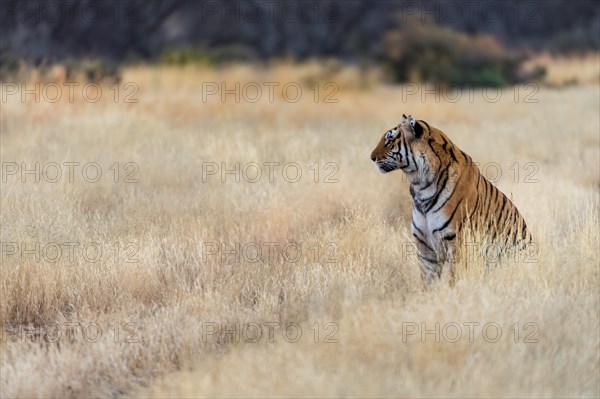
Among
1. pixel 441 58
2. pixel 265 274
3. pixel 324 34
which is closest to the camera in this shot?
pixel 265 274

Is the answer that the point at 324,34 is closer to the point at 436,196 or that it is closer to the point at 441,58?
the point at 441,58

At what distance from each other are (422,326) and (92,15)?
3027 cm

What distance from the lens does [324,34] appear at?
3753cm

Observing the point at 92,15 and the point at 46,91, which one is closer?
the point at 46,91

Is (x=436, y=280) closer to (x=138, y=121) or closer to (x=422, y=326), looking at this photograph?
(x=422, y=326)

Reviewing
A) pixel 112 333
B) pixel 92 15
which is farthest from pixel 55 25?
pixel 112 333

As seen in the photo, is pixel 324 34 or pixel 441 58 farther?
pixel 324 34

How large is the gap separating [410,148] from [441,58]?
65.3ft

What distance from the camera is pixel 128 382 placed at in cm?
472

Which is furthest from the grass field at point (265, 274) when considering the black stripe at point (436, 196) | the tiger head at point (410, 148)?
the tiger head at point (410, 148)

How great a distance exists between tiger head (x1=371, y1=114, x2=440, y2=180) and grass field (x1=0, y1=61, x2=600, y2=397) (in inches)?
28.6

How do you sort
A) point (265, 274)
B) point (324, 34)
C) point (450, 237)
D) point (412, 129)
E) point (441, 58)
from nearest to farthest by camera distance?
point (450, 237) → point (412, 129) → point (265, 274) → point (441, 58) → point (324, 34)

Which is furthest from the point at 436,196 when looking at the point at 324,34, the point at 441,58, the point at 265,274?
the point at 324,34

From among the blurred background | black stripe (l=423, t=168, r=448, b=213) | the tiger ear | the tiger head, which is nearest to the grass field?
black stripe (l=423, t=168, r=448, b=213)
